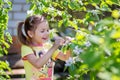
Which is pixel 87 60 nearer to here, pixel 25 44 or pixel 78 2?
pixel 25 44

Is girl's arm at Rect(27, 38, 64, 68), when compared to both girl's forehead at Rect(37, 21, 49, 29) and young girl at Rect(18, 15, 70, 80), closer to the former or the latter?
young girl at Rect(18, 15, 70, 80)

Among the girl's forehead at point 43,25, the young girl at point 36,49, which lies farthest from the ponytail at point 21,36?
the girl's forehead at point 43,25

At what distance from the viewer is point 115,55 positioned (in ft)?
2.79

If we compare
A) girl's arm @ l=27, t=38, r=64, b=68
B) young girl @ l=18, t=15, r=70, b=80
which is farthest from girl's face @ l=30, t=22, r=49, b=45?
girl's arm @ l=27, t=38, r=64, b=68

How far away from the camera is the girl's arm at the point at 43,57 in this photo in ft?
6.85

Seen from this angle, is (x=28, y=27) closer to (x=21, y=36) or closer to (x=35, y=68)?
(x=21, y=36)

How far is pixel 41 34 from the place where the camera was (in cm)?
230

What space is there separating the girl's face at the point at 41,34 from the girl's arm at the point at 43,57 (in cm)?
11

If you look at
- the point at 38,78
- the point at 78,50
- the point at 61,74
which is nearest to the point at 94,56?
the point at 78,50

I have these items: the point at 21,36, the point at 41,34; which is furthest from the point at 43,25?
the point at 21,36

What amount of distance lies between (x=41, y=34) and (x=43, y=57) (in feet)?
0.69

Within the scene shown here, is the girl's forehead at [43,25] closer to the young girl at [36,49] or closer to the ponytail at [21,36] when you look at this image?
the young girl at [36,49]

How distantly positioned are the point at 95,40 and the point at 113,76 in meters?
0.09

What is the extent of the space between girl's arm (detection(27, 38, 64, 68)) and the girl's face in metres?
0.11
